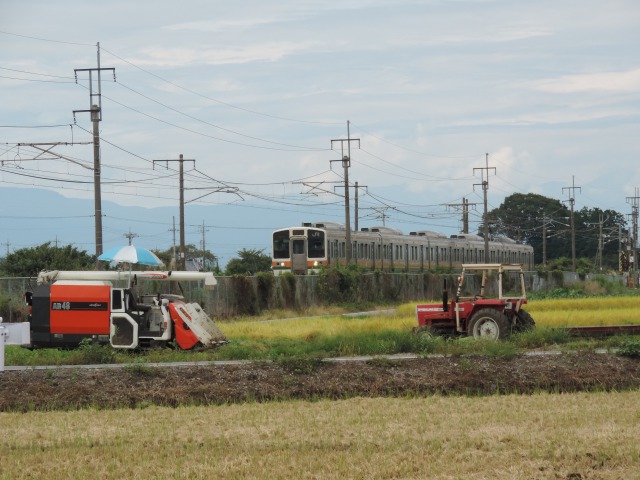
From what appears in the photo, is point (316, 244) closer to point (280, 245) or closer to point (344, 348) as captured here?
point (280, 245)

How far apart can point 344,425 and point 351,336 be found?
10329mm

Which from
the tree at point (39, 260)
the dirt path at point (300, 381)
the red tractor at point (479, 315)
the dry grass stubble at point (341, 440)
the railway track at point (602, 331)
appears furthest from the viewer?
the tree at point (39, 260)

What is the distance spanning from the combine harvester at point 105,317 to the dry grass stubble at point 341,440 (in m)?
7.75

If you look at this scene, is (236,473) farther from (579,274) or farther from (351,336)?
(579,274)

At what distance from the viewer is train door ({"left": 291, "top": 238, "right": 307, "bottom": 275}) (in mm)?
51438

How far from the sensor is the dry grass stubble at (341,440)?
10.6m

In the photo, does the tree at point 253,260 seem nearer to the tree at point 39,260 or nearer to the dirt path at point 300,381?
the tree at point 39,260

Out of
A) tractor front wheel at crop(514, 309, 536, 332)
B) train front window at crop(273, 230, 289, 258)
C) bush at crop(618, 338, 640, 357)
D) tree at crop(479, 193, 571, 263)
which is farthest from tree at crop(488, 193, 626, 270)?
bush at crop(618, 338, 640, 357)

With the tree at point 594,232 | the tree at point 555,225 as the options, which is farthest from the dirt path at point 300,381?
the tree at point 594,232

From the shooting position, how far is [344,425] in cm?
1340

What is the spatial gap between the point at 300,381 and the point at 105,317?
23.9 feet

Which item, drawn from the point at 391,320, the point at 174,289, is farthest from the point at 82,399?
the point at 174,289

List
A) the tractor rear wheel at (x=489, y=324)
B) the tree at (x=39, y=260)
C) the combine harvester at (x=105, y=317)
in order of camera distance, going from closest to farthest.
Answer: the combine harvester at (x=105, y=317) → the tractor rear wheel at (x=489, y=324) → the tree at (x=39, y=260)

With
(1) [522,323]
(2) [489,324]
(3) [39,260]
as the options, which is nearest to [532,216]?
(3) [39,260]
